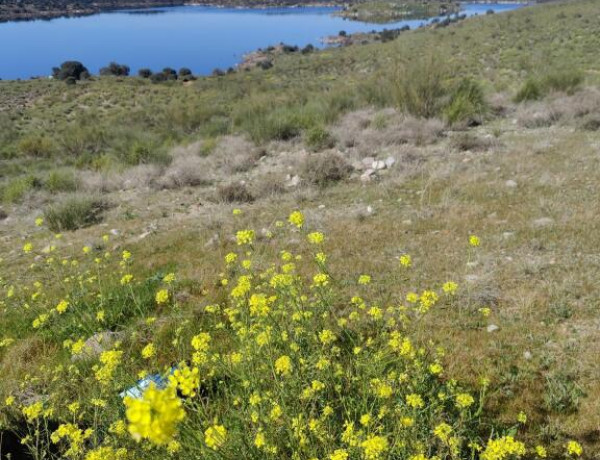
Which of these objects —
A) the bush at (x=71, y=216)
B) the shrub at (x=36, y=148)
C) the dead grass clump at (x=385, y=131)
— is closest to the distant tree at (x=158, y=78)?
the shrub at (x=36, y=148)

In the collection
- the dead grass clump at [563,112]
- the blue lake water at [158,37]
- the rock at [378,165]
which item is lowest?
the rock at [378,165]

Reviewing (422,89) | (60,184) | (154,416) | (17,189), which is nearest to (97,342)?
(154,416)

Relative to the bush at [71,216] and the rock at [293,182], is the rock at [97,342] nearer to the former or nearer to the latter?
the bush at [71,216]

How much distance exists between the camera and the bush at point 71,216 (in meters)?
8.09

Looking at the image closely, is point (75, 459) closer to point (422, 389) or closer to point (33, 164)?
point (422, 389)

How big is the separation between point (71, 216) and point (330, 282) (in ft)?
18.9

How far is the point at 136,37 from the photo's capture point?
244ft

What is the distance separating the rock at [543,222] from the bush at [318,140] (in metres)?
6.14

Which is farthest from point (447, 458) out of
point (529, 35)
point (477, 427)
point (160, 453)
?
point (529, 35)

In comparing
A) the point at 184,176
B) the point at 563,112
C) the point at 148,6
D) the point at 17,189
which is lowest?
the point at 17,189

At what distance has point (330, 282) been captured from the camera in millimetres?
4668

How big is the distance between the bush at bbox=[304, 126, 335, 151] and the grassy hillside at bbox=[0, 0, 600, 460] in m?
0.05

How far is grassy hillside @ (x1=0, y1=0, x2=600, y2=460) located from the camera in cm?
249

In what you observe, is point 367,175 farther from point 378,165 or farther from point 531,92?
point 531,92
